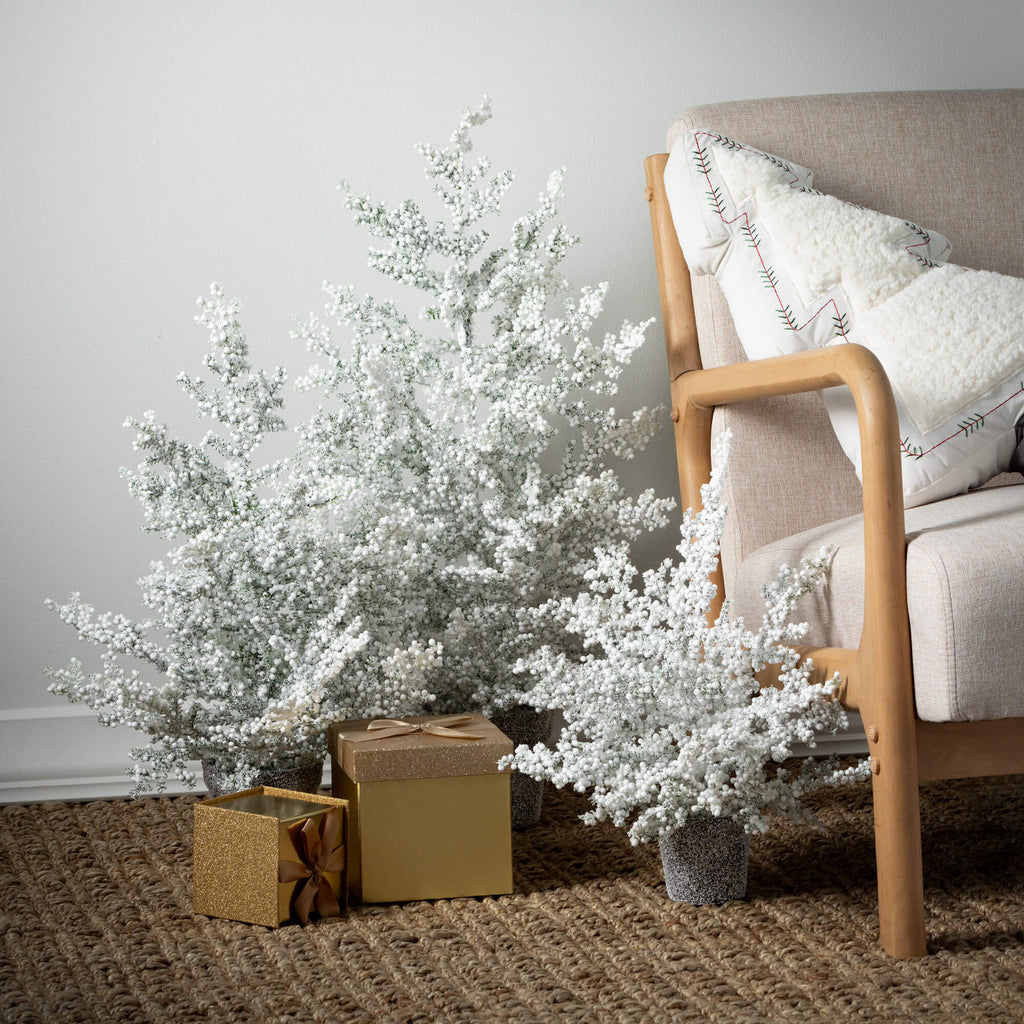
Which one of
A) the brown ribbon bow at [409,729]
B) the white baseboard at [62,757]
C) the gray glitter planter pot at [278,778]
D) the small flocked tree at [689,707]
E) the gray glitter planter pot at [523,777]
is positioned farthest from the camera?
the white baseboard at [62,757]

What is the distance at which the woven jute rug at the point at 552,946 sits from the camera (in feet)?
2.83

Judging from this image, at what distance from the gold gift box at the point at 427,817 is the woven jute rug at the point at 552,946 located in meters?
0.03

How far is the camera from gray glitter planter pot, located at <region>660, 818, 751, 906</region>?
104 cm

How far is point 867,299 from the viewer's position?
3.92 ft

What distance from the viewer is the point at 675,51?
1618 millimetres

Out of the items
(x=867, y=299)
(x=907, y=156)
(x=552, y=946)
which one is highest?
(x=907, y=156)

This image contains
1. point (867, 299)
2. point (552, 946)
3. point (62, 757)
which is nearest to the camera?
point (552, 946)

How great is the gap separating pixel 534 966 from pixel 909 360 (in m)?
0.72

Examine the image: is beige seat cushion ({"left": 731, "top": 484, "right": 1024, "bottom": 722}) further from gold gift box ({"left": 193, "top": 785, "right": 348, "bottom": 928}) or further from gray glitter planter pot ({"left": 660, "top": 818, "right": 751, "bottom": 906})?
gold gift box ({"left": 193, "top": 785, "right": 348, "bottom": 928})

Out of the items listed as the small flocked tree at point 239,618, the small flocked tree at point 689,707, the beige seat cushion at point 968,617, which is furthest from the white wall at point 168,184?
the beige seat cushion at point 968,617

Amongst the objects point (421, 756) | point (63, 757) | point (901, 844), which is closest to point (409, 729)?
point (421, 756)

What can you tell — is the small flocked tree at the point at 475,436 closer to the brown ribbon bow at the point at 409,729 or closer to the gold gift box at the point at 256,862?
the brown ribbon bow at the point at 409,729

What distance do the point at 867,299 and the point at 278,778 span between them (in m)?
0.86

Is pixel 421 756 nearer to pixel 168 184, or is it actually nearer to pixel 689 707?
A: pixel 689 707
